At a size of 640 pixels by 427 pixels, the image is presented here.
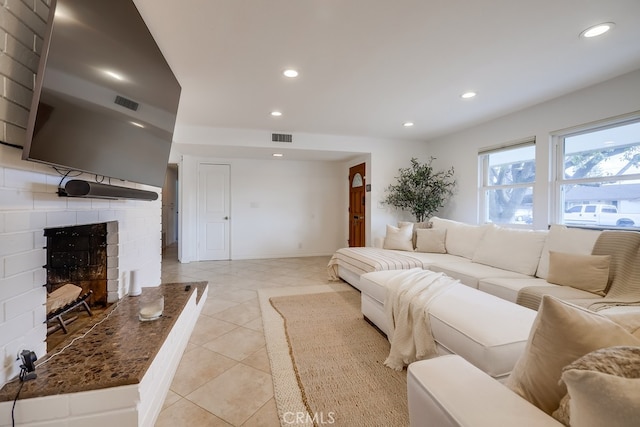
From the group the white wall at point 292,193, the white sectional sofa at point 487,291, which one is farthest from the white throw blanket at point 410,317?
the white wall at point 292,193

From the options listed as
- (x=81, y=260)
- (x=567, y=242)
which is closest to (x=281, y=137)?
(x=81, y=260)

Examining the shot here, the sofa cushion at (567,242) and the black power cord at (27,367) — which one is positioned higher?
the sofa cushion at (567,242)

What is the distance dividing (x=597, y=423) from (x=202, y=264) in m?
5.30

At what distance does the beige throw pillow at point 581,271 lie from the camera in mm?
2008

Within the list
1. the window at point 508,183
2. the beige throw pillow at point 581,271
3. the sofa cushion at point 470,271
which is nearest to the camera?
the beige throw pillow at point 581,271

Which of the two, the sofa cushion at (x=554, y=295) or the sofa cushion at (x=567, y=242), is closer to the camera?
the sofa cushion at (x=554, y=295)

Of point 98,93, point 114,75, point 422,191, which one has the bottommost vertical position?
point 422,191

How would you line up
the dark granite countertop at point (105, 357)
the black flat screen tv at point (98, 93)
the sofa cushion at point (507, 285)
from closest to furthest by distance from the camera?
1. the black flat screen tv at point (98, 93)
2. the dark granite countertop at point (105, 357)
3. the sofa cushion at point (507, 285)

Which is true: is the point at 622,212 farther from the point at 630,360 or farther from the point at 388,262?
the point at 630,360

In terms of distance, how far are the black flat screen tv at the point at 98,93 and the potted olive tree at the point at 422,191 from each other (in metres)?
3.87

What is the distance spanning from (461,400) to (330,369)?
47.0 inches

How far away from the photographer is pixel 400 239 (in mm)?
3893

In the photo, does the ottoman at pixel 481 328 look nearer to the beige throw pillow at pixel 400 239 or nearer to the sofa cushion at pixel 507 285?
the sofa cushion at pixel 507 285

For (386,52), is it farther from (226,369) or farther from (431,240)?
(226,369)
